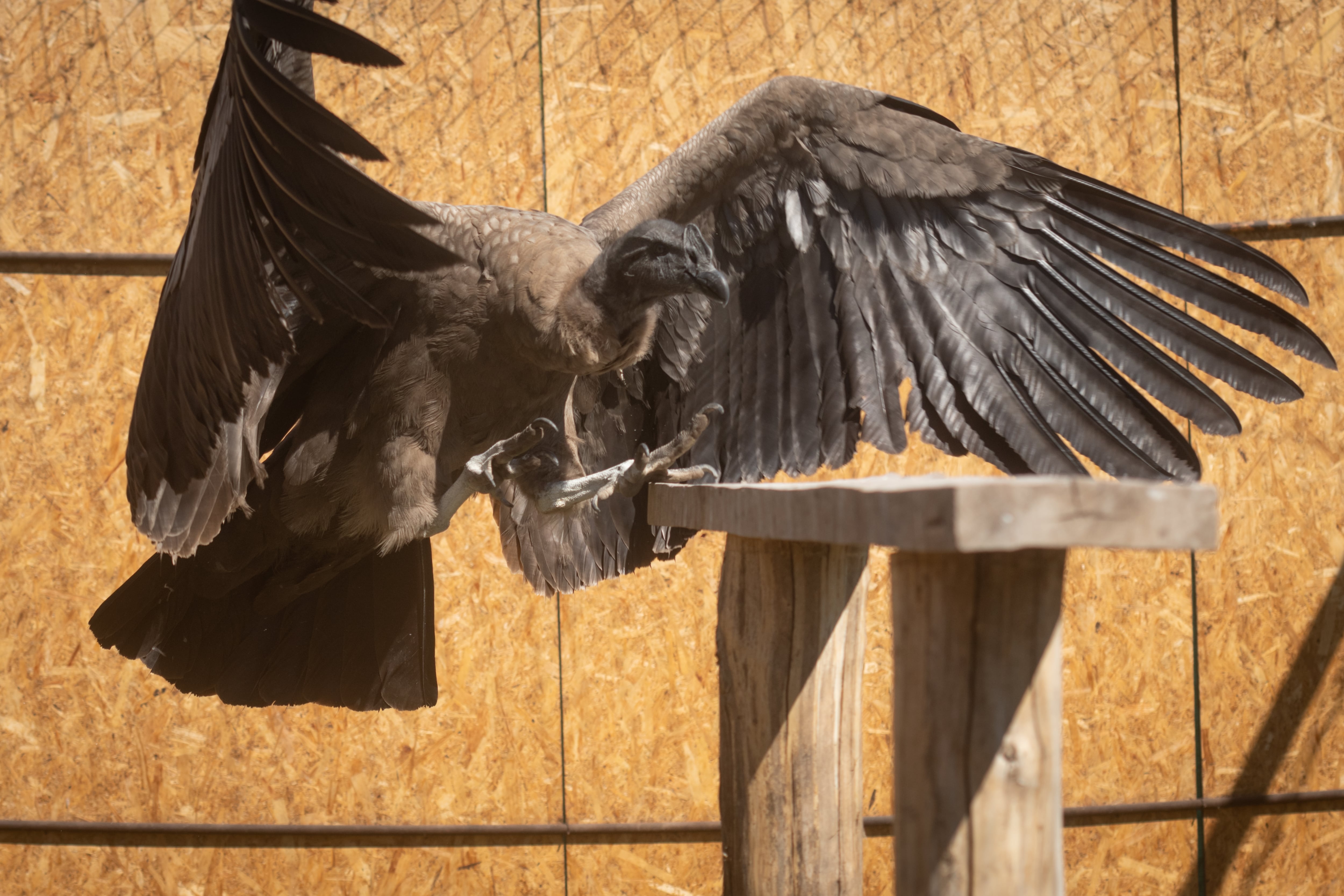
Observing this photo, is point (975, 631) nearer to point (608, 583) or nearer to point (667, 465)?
point (667, 465)

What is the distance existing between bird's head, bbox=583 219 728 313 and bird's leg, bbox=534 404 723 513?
11.6 inches

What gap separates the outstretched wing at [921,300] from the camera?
1.82 metres

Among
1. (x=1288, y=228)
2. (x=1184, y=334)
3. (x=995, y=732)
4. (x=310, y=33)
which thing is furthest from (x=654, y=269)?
(x=1288, y=228)

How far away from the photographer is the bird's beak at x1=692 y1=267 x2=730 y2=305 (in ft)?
5.88

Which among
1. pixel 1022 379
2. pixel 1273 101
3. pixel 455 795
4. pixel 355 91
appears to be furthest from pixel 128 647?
pixel 1273 101

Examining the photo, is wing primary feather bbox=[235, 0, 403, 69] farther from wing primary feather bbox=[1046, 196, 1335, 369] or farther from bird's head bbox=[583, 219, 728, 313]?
wing primary feather bbox=[1046, 196, 1335, 369]

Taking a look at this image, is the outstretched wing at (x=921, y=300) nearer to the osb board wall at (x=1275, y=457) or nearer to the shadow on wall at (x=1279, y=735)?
the osb board wall at (x=1275, y=457)

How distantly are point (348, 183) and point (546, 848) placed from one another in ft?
7.73

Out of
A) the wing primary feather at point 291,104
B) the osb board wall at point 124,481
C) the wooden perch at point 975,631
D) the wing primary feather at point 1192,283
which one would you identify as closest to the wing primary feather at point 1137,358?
the wing primary feather at point 1192,283

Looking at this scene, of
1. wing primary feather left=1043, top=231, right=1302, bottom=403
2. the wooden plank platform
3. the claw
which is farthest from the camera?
the claw

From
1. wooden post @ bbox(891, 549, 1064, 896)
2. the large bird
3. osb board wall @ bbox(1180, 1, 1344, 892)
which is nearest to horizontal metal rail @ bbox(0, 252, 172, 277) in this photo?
the large bird

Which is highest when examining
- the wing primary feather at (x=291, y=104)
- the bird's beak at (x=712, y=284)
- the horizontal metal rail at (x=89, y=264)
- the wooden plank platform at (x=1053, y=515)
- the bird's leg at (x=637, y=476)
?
the horizontal metal rail at (x=89, y=264)

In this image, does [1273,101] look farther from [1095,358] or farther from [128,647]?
[128,647]

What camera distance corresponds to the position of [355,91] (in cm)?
297
